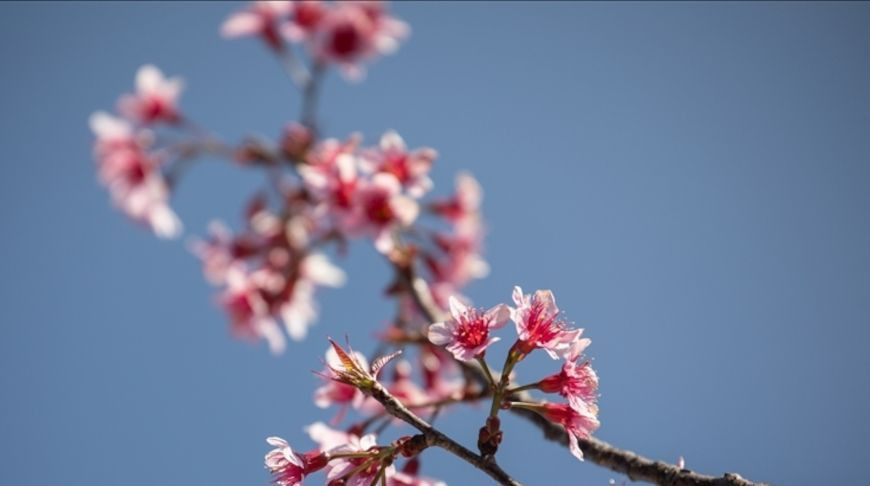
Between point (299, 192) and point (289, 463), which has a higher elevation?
point (299, 192)

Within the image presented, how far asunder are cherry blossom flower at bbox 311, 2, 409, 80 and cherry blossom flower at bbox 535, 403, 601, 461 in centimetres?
220

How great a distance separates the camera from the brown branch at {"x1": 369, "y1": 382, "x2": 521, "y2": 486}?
128cm

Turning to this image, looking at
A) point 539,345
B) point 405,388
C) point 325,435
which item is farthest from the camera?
point 405,388

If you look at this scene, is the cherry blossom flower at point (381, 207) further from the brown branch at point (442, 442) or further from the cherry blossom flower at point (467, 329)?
the brown branch at point (442, 442)

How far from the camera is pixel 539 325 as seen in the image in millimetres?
1439

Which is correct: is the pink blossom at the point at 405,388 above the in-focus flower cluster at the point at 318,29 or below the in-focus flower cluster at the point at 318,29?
below

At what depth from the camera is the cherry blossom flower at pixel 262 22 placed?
3.26 metres

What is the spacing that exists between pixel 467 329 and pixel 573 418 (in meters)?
0.29

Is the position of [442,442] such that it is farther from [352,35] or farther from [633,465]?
[352,35]

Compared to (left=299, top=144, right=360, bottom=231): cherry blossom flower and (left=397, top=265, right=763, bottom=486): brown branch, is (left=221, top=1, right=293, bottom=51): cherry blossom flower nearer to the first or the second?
(left=299, top=144, right=360, bottom=231): cherry blossom flower

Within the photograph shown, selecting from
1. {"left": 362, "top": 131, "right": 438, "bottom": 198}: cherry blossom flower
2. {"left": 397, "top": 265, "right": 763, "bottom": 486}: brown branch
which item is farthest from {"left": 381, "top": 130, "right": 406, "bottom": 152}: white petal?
{"left": 397, "top": 265, "right": 763, "bottom": 486}: brown branch

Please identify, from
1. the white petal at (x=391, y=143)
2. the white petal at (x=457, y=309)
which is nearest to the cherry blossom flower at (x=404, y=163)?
the white petal at (x=391, y=143)

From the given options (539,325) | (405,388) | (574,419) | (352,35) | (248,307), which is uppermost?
(352,35)

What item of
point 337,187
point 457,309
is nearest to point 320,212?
point 337,187
